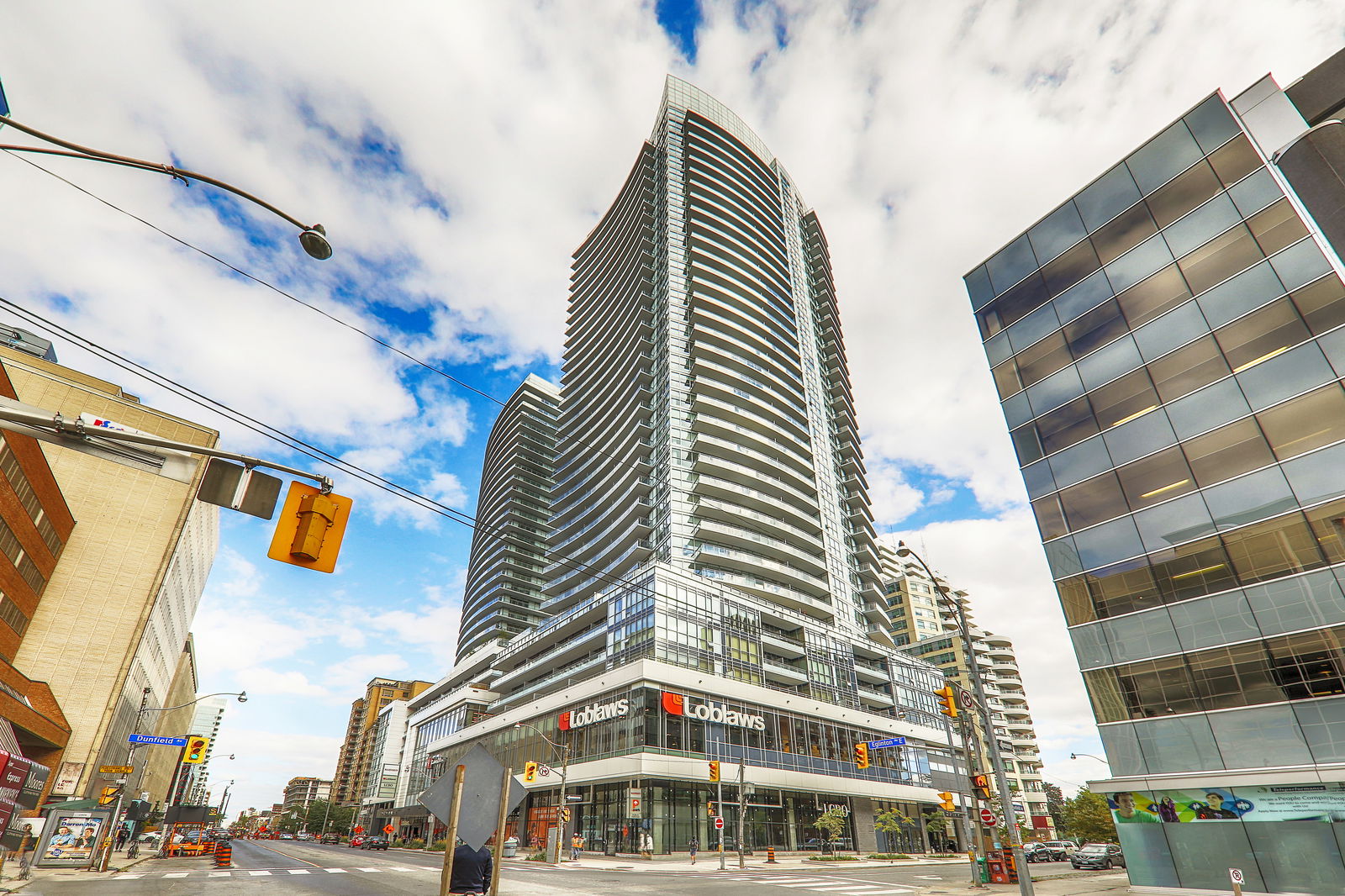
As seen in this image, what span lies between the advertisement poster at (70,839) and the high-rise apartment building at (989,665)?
309 ft

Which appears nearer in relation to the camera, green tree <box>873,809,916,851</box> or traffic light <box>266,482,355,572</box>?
traffic light <box>266,482,355,572</box>

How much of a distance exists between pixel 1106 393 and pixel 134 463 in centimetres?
3177

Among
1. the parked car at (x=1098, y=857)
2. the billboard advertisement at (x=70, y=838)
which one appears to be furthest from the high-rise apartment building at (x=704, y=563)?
the billboard advertisement at (x=70, y=838)

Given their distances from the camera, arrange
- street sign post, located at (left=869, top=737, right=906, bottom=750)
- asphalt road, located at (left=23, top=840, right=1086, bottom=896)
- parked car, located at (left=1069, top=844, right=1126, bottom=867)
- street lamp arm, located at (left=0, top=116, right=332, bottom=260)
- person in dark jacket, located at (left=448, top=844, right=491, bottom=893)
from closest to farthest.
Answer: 1. street lamp arm, located at (left=0, top=116, right=332, bottom=260)
2. person in dark jacket, located at (left=448, top=844, right=491, bottom=893)
3. asphalt road, located at (left=23, top=840, right=1086, bottom=896)
4. parked car, located at (left=1069, top=844, right=1126, bottom=867)
5. street sign post, located at (left=869, top=737, right=906, bottom=750)

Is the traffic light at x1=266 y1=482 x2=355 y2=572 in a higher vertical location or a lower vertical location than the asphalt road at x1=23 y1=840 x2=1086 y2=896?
higher

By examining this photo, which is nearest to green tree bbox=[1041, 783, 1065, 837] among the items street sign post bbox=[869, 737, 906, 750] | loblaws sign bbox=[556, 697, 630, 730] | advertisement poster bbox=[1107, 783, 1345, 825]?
street sign post bbox=[869, 737, 906, 750]

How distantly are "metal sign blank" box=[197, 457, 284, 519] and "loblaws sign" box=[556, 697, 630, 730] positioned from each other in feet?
146

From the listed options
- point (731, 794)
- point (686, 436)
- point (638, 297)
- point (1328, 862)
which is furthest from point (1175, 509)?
point (638, 297)

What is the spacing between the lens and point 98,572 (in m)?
44.5

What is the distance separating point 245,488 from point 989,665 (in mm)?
129917

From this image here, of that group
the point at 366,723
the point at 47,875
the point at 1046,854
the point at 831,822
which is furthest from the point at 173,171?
the point at 366,723

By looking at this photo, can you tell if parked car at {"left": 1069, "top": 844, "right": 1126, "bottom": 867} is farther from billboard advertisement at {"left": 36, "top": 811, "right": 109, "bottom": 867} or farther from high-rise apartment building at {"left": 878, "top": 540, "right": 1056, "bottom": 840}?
high-rise apartment building at {"left": 878, "top": 540, "right": 1056, "bottom": 840}

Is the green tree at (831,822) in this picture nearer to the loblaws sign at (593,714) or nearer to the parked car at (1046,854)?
the parked car at (1046,854)

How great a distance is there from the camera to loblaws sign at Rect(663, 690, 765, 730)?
157 ft
